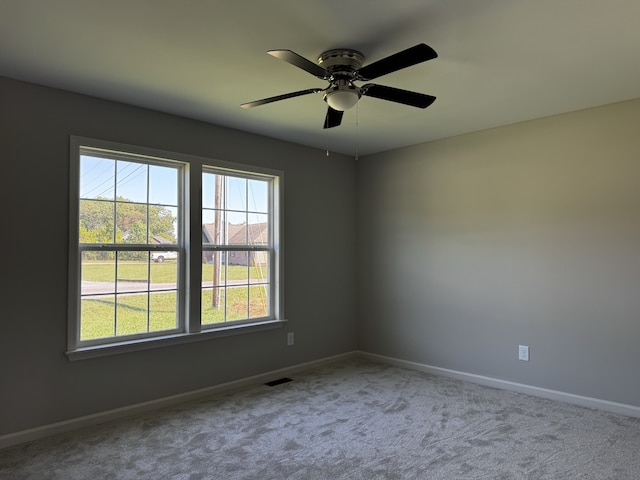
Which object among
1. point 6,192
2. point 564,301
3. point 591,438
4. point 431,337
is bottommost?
point 591,438

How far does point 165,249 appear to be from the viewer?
3.63 m

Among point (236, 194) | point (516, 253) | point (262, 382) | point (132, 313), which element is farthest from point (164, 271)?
point (516, 253)

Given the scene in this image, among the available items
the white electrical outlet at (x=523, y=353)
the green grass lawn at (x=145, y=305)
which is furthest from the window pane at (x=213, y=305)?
the white electrical outlet at (x=523, y=353)

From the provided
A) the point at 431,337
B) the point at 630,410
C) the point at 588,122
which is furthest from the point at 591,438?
the point at 588,122

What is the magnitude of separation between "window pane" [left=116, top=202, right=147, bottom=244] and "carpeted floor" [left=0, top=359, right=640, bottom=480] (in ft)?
4.54

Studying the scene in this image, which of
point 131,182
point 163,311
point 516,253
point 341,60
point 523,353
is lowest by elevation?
point 523,353

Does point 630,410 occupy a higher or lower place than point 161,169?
lower

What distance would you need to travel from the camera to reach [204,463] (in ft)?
8.36

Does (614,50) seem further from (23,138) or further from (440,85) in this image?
(23,138)

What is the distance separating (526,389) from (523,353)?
1.01 feet

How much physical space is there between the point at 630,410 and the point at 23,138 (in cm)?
482

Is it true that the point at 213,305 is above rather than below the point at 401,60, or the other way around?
below

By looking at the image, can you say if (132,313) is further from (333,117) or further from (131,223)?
(333,117)

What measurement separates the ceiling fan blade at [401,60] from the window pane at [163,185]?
2.05m
